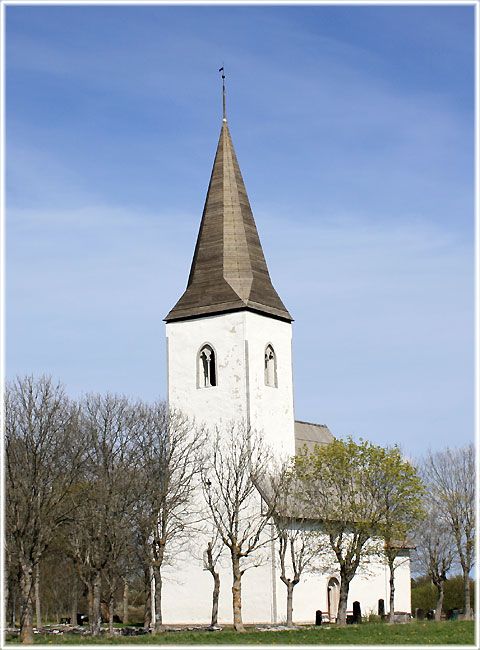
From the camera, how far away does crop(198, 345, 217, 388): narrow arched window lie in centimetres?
5144

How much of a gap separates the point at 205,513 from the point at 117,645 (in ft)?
56.0

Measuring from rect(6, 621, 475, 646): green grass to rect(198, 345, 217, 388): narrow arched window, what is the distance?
16.0m

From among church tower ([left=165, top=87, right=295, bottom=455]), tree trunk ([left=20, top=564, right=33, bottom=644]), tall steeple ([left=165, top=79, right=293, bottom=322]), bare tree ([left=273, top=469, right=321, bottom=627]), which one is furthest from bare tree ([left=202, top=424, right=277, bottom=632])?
tree trunk ([left=20, top=564, right=33, bottom=644])

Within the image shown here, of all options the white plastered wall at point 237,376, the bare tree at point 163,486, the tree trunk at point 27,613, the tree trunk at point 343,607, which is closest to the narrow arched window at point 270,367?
the white plastered wall at point 237,376

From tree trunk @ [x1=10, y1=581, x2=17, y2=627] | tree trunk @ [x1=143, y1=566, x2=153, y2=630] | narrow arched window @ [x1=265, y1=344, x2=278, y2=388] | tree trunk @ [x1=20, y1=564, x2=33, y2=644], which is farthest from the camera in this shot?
tree trunk @ [x1=10, y1=581, x2=17, y2=627]

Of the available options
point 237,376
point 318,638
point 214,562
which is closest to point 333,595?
point 214,562

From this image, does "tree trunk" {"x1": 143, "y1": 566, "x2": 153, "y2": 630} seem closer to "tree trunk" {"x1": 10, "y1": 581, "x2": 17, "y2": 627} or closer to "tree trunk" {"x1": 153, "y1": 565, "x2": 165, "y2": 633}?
"tree trunk" {"x1": 153, "y1": 565, "x2": 165, "y2": 633}

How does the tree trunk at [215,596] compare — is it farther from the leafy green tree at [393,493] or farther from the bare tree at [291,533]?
the leafy green tree at [393,493]

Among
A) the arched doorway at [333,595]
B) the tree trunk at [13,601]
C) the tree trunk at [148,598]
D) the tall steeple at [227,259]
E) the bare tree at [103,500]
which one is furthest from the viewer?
the tree trunk at [13,601]

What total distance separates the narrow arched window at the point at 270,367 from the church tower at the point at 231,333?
54mm

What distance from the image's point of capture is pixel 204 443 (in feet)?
163

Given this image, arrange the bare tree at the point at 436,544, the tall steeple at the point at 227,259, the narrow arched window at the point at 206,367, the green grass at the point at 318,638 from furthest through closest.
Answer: the bare tree at the point at 436,544, the tall steeple at the point at 227,259, the narrow arched window at the point at 206,367, the green grass at the point at 318,638

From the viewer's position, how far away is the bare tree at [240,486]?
45.3 metres

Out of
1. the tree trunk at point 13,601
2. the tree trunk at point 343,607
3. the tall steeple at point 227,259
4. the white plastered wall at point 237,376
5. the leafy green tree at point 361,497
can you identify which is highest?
the tall steeple at point 227,259
